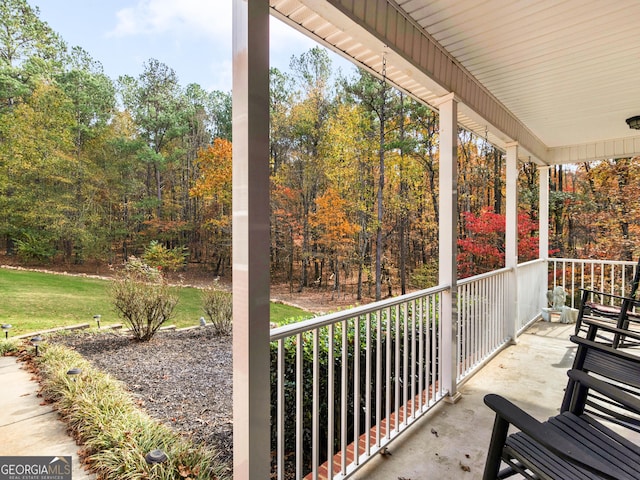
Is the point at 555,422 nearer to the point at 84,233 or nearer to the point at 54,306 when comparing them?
the point at 54,306

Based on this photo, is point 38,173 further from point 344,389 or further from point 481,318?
point 481,318

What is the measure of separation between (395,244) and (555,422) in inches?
336

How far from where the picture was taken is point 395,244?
979cm

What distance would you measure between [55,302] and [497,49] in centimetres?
654

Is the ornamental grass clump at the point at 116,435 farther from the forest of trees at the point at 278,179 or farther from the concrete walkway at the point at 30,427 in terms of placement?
the forest of trees at the point at 278,179

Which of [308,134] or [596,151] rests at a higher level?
[308,134]

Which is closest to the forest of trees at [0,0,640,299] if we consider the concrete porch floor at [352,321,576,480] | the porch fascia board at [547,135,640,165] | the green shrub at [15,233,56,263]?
the green shrub at [15,233,56,263]

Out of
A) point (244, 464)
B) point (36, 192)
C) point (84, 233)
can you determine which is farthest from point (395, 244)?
point (244, 464)

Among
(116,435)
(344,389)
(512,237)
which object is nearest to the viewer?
(344,389)

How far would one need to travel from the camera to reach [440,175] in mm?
2727

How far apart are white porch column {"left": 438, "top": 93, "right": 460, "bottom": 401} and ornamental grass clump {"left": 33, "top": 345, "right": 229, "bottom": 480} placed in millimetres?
1805

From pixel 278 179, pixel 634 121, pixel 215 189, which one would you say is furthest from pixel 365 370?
pixel 278 179

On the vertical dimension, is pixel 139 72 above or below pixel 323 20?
above

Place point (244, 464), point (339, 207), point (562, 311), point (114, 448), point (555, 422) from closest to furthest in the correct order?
1. point (244, 464)
2. point (555, 422)
3. point (114, 448)
4. point (562, 311)
5. point (339, 207)
